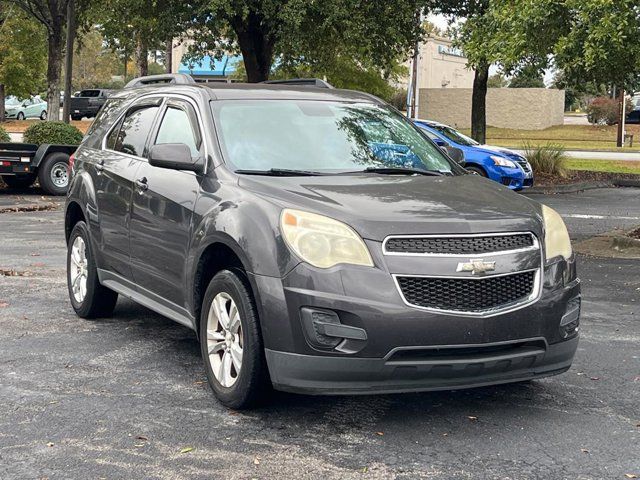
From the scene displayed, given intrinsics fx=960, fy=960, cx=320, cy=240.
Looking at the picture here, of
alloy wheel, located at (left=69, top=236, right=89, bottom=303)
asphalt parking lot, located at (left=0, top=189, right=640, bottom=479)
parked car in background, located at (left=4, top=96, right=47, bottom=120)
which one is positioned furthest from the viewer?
parked car in background, located at (left=4, top=96, right=47, bottom=120)

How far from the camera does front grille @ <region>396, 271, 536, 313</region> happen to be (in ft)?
15.9

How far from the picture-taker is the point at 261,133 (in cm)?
614

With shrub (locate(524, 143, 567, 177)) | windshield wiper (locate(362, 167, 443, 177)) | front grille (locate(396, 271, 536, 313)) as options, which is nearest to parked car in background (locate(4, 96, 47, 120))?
shrub (locate(524, 143, 567, 177))

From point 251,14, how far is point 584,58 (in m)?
14.0

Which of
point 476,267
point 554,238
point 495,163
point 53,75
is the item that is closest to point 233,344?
point 476,267

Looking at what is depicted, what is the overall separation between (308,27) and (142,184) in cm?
1842

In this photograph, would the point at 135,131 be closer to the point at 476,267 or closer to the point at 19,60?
the point at 476,267

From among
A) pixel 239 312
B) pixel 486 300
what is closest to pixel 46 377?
pixel 239 312

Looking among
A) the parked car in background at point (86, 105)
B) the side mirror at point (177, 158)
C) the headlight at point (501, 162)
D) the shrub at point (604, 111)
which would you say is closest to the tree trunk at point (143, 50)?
the headlight at point (501, 162)

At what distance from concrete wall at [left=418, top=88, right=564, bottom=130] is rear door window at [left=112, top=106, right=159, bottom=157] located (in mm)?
50976

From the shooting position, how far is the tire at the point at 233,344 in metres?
5.11

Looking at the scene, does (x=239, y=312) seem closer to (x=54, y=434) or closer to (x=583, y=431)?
(x=54, y=434)

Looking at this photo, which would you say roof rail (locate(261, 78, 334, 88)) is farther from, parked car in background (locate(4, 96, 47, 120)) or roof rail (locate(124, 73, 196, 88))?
parked car in background (locate(4, 96, 47, 120))

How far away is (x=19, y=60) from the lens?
51625mm
